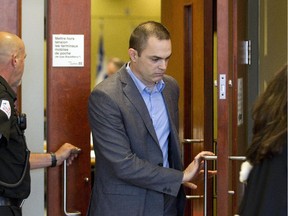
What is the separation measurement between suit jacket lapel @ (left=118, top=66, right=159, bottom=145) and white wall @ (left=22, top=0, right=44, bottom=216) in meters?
0.63

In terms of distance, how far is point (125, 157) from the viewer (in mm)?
3402

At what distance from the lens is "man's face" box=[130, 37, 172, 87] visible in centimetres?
353

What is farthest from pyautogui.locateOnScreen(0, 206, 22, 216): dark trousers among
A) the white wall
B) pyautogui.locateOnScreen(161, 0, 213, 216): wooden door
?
pyautogui.locateOnScreen(161, 0, 213, 216): wooden door

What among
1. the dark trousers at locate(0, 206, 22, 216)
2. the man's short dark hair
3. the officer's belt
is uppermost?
the man's short dark hair

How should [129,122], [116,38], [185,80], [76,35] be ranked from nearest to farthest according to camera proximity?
[129,122], [76,35], [185,80], [116,38]

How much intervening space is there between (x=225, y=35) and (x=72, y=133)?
994mm

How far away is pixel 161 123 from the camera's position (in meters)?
3.66

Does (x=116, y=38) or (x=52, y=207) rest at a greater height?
(x=116, y=38)

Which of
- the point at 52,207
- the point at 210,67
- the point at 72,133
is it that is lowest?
the point at 52,207

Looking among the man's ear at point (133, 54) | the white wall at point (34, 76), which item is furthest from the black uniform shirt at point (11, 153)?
the man's ear at point (133, 54)

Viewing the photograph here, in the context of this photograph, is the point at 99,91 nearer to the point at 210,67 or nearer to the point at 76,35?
the point at 76,35

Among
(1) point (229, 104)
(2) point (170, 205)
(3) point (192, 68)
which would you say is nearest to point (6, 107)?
(2) point (170, 205)

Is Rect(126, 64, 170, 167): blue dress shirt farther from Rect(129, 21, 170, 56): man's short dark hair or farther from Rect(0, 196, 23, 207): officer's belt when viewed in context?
Rect(0, 196, 23, 207): officer's belt

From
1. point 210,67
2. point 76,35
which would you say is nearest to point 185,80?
point 210,67
